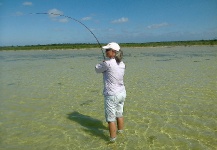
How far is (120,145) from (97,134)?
2.87 feet

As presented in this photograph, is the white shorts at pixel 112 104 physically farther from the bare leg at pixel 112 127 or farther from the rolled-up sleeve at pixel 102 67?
the rolled-up sleeve at pixel 102 67

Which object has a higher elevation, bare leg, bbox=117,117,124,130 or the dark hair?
the dark hair

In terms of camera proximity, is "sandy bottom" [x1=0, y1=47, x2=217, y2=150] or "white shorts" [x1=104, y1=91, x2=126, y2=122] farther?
"sandy bottom" [x1=0, y1=47, x2=217, y2=150]

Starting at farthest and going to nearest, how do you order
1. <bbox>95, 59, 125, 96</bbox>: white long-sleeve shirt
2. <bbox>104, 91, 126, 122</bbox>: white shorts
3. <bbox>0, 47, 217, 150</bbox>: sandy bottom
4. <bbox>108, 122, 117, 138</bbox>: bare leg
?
<bbox>0, 47, 217, 150</bbox>: sandy bottom
<bbox>108, 122, 117, 138</bbox>: bare leg
<bbox>104, 91, 126, 122</bbox>: white shorts
<bbox>95, 59, 125, 96</bbox>: white long-sleeve shirt

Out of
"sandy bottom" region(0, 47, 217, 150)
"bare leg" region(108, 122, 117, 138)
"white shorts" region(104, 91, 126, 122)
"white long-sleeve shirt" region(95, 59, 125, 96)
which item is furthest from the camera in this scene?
"sandy bottom" region(0, 47, 217, 150)

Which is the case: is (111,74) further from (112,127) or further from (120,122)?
(120,122)

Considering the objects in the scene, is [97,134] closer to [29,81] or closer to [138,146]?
[138,146]

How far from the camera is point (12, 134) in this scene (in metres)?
6.06

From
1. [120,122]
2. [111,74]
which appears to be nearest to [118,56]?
[111,74]

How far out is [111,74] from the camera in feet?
16.0

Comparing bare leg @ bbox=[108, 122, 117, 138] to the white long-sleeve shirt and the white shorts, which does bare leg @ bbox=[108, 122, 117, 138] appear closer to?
the white shorts

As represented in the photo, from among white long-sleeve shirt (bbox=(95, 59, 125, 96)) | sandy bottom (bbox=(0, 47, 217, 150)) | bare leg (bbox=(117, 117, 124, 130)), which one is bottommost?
sandy bottom (bbox=(0, 47, 217, 150))

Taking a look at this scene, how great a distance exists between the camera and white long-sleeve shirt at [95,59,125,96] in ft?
15.8

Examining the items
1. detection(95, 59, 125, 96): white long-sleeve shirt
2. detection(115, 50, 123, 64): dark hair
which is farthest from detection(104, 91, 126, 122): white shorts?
detection(115, 50, 123, 64): dark hair
